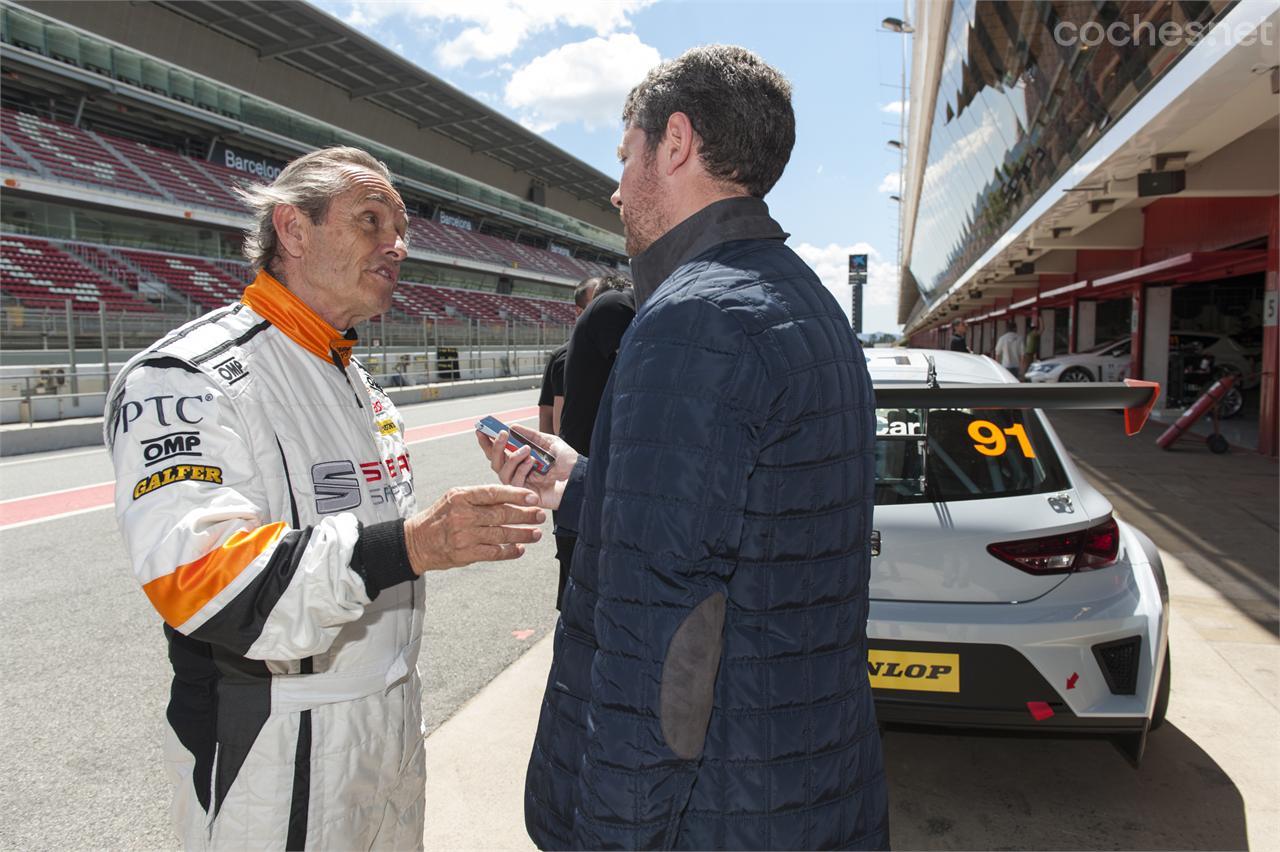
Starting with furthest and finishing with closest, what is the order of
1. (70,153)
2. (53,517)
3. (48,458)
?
(70,153) < (48,458) < (53,517)

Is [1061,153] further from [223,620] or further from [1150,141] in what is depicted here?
[223,620]

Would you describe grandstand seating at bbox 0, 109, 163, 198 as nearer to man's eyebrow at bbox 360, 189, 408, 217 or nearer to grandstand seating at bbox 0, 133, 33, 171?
grandstand seating at bbox 0, 133, 33, 171

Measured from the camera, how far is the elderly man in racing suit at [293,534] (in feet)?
4.14

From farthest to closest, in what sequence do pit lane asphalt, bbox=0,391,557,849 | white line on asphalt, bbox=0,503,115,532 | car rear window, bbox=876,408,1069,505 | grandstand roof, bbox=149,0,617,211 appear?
grandstand roof, bbox=149,0,617,211 < white line on asphalt, bbox=0,503,115,532 < car rear window, bbox=876,408,1069,505 < pit lane asphalt, bbox=0,391,557,849

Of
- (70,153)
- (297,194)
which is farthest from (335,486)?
(70,153)

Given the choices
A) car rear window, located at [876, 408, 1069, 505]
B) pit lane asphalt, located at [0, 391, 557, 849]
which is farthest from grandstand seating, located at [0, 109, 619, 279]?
car rear window, located at [876, 408, 1069, 505]

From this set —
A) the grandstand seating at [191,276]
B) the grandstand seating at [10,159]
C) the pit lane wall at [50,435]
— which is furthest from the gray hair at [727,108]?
the grandstand seating at [10,159]

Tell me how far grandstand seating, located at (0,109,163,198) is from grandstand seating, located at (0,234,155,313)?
8.82 ft

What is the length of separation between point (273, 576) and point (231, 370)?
43cm

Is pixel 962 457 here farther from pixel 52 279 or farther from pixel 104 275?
pixel 104 275

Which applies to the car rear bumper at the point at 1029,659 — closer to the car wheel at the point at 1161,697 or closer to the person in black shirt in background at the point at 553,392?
the car wheel at the point at 1161,697

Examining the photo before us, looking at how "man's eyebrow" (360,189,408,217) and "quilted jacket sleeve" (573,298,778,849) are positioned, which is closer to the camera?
"quilted jacket sleeve" (573,298,778,849)

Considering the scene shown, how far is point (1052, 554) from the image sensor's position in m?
2.70

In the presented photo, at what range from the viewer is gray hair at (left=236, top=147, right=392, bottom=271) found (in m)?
1.68
